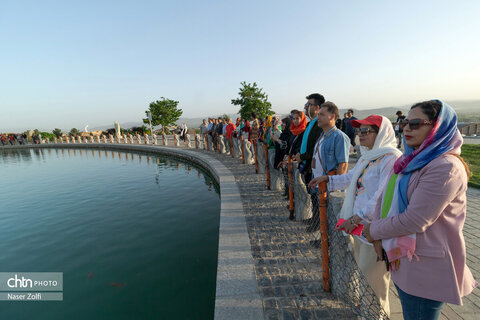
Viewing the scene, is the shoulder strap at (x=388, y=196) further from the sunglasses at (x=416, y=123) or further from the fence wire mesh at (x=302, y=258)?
the fence wire mesh at (x=302, y=258)

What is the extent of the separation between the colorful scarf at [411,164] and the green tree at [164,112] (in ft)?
135

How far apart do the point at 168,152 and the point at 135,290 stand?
15.3m

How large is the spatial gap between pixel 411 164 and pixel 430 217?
0.32 meters

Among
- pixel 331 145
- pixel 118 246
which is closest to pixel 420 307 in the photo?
pixel 331 145

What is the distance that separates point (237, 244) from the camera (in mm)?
3857

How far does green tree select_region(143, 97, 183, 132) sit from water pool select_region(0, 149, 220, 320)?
3102cm

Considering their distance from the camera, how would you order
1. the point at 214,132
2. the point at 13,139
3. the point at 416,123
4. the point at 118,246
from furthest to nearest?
the point at 13,139
the point at 214,132
the point at 118,246
the point at 416,123

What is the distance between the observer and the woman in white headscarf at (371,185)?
1936 mm

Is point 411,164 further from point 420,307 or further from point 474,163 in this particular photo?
point 474,163

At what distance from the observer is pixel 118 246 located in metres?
5.31

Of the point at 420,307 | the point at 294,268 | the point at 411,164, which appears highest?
the point at 411,164

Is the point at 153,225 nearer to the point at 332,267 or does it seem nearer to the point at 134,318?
the point at 134,318

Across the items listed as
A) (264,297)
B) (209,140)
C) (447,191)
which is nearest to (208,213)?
(264,297)

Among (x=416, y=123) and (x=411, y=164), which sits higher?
(x=416, y=123)
